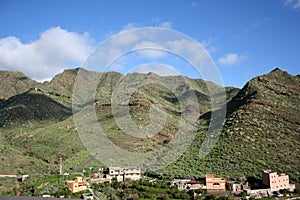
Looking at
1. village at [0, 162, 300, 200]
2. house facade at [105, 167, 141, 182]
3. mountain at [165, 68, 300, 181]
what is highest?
mountain at [165, 68, 300, 181]

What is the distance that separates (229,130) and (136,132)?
7.19 m

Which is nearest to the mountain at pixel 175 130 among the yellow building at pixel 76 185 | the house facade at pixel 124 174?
the house facade at pixel 124 174

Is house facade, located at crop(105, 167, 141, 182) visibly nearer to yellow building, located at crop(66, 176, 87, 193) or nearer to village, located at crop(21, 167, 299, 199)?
village, located at crop(21, 167, 299, 199)

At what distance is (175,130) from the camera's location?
25656mm

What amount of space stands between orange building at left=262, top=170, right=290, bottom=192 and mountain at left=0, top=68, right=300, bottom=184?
3.74 ft

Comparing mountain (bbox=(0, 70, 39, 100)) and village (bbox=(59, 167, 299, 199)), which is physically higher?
mountain (bbox=(0, 70, 39, 100))

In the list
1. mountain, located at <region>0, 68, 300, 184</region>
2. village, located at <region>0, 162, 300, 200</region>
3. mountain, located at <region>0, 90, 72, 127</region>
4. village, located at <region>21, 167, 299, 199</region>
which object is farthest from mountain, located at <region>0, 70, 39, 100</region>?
village, located at <region>21, 167, 299, 199</region>

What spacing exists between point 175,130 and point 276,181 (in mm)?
12303

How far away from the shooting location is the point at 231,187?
14.2 meters

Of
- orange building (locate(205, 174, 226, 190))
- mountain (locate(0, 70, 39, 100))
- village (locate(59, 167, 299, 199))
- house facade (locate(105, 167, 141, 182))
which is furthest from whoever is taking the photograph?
mountain (locate(0, 70, 39, 100))

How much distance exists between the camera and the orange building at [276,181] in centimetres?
1388

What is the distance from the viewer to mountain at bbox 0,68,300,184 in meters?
17.0

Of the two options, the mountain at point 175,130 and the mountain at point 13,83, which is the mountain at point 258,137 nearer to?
the mountain at point 175,130

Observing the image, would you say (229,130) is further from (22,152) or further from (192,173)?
(22,152)
